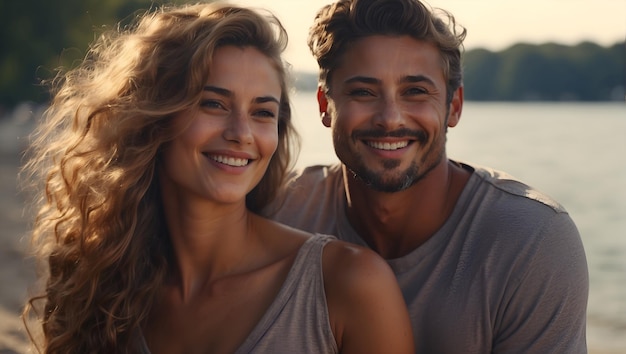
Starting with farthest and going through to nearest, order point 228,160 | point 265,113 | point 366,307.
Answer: point 265,113
point 228,160
point 366,307

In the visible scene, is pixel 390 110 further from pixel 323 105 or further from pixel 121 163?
pixel 121 163

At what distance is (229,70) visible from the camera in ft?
9.64

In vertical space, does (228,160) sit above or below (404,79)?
below

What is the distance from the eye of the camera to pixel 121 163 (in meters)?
3.18

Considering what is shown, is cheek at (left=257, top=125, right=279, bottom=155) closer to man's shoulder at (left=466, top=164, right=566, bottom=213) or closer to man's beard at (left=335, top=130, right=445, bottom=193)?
man's beard at (left=335, top=130, right=445, bottom=193)

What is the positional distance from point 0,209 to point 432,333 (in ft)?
53.9

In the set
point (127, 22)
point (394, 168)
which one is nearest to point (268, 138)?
point (394, 168)

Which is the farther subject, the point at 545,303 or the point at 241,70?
the point at 545,303

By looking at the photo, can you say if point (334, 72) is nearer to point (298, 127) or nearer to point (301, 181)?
point (298, 127)

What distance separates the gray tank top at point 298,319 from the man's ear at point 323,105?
97 cm

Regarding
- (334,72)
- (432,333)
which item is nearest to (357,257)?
(432,333)

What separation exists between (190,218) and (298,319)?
58 cm

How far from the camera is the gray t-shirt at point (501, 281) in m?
3.13

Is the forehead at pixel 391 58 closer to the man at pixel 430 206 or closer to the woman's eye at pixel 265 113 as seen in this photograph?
the man at pixel 430 206
